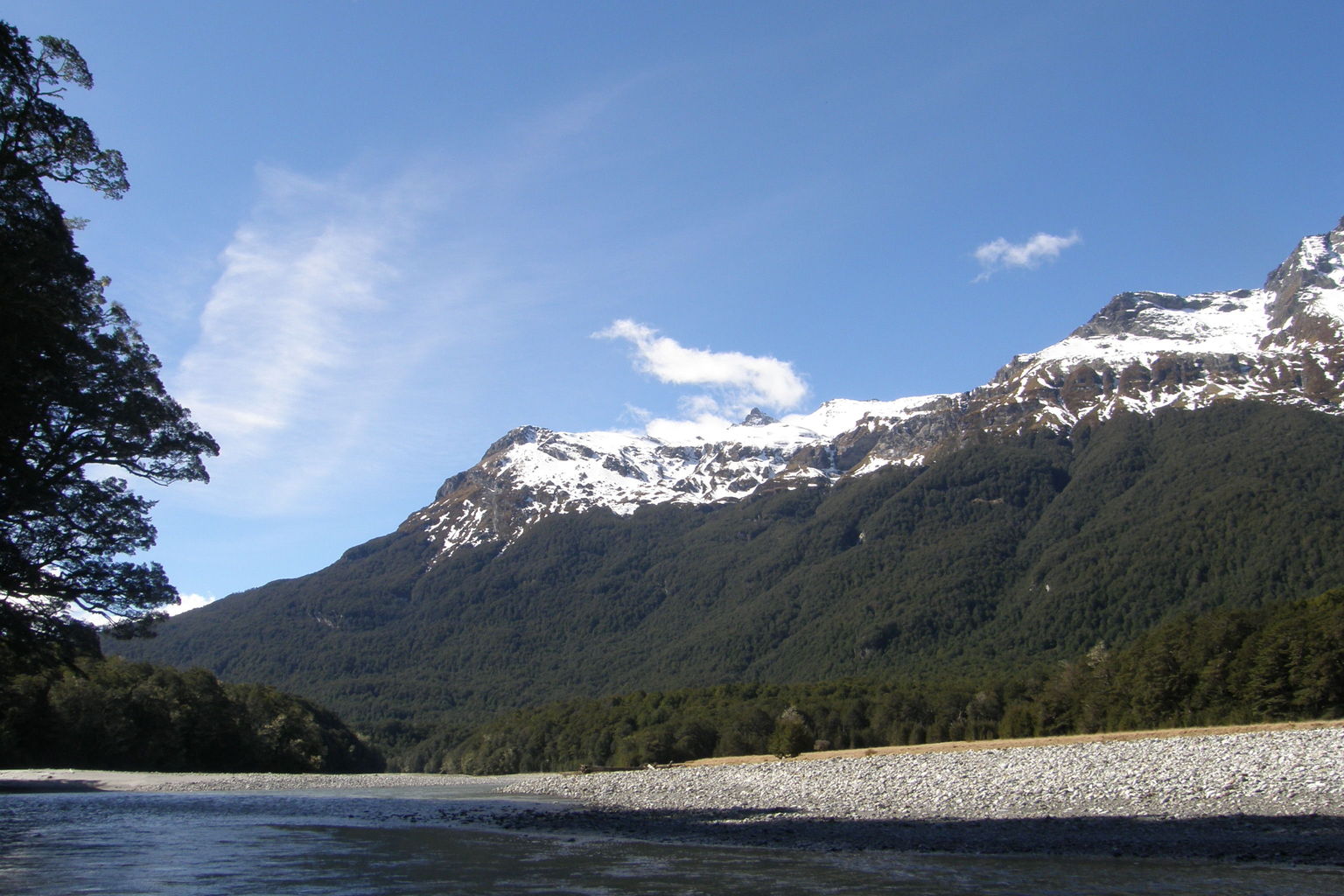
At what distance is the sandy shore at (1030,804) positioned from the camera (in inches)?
1163

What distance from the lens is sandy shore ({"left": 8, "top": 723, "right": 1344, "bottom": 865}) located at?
29.5m

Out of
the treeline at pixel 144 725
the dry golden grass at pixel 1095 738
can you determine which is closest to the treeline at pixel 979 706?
the dry golden grass at pixel 1095 738

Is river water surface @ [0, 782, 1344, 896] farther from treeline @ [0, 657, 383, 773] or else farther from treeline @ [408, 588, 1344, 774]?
treeline @ [0, 657, 383, 773]

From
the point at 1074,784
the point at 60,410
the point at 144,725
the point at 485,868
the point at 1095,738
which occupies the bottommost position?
the point at 485,868

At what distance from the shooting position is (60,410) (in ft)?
83.5

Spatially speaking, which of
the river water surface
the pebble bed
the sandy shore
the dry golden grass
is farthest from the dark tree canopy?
the dry golden grass

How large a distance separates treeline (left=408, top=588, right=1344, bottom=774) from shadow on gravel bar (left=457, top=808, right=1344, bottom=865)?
29598 mm

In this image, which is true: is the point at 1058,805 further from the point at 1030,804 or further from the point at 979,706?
the point at 979,706

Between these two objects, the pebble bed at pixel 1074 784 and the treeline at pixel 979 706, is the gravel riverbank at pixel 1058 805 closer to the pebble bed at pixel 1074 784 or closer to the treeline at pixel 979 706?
the pebble bed at pixel 1074 784

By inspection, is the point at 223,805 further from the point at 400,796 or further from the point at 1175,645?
the point at 1175,645

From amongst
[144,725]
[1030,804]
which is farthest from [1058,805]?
[144,725]

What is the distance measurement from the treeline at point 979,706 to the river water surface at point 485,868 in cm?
3923

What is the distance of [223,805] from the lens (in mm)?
52312

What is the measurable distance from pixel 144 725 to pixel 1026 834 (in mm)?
83165
